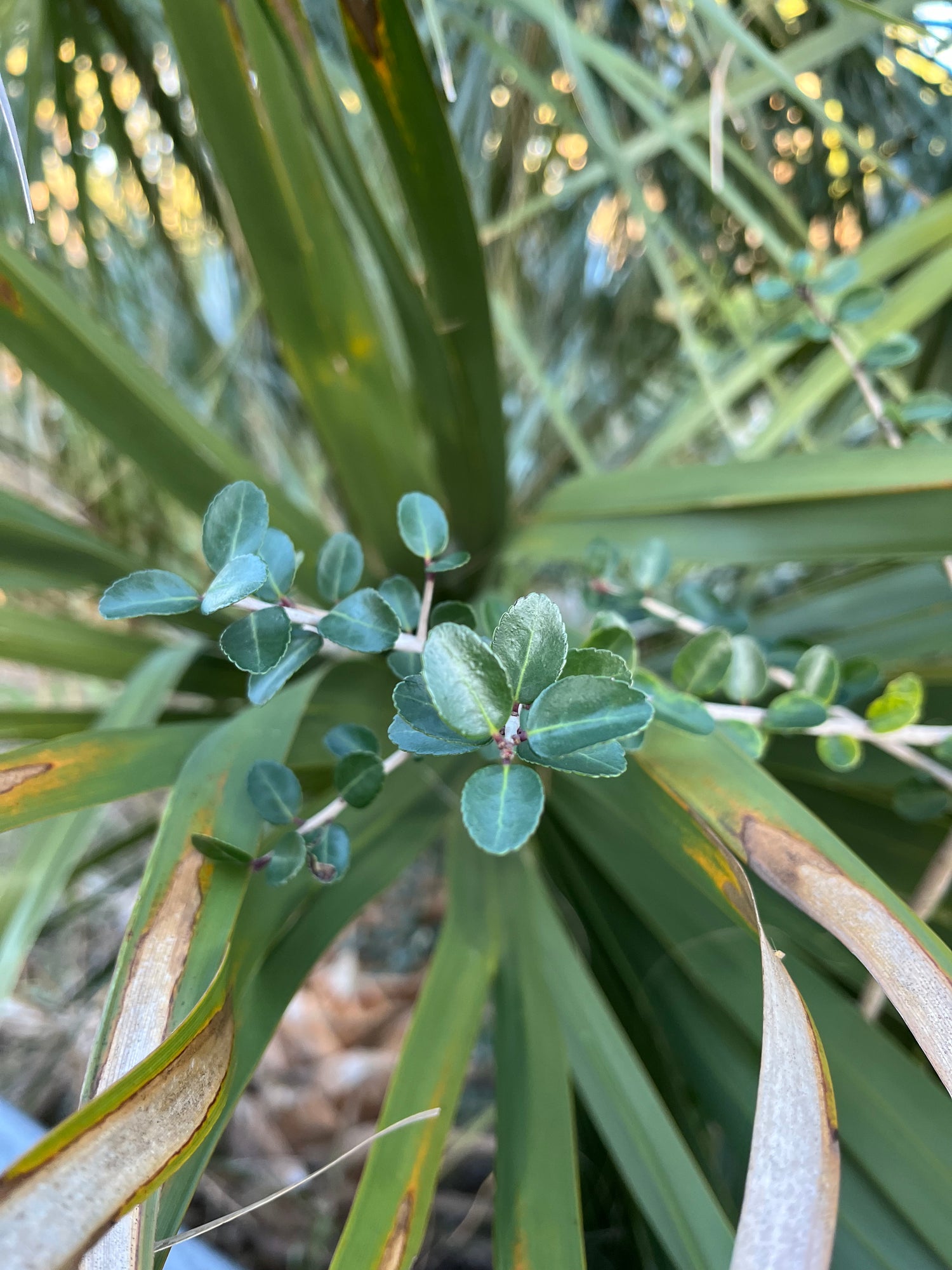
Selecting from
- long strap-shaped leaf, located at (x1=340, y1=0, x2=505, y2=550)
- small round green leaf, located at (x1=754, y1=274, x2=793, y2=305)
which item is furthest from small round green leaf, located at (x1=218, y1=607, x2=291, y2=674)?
small round green leaf, located at (x1=754, y1=274, x2=793, y2=305)

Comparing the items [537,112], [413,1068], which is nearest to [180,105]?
[537,112]

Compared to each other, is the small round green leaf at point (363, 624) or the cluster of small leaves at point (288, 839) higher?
the small round green leaf at point (363, 624)

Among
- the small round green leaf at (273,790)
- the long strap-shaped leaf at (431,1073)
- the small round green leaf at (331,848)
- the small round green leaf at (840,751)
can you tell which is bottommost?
the long strap-shaped leaf at (431,1073)

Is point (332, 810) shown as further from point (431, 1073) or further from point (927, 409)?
point (927, 409)

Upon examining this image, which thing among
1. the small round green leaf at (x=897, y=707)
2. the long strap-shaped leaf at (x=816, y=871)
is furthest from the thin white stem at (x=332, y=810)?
the small round green leaf at (x=897, y=707)

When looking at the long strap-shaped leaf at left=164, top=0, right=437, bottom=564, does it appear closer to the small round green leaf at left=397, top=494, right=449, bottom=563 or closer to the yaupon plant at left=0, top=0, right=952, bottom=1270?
the yaupon plant at left=0, top=0, right=952, bottom=1270

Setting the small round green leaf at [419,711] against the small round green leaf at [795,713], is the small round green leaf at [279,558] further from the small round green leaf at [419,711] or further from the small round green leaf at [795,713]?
the small round green leaf at [795,713]

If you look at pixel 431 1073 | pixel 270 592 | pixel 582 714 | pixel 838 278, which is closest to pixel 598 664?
pixel 582 714

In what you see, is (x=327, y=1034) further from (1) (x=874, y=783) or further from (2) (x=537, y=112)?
(2) (x=537, y=112)
